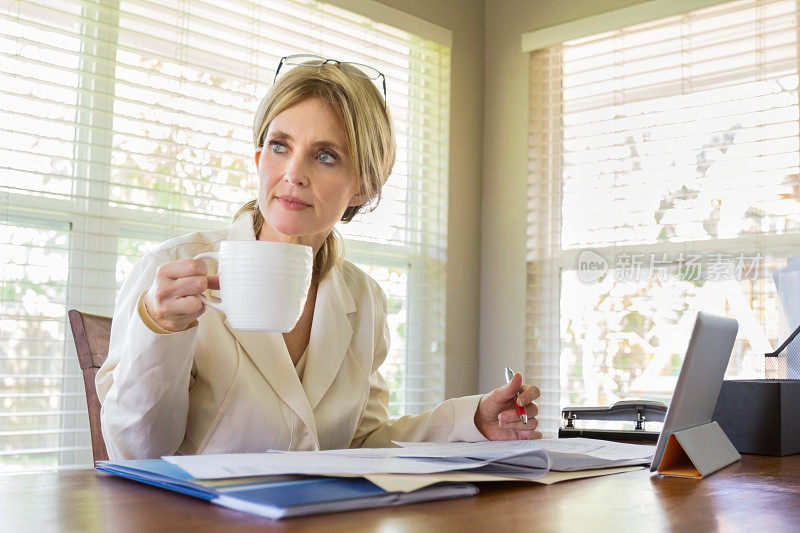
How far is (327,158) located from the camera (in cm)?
144

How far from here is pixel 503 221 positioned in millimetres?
3475

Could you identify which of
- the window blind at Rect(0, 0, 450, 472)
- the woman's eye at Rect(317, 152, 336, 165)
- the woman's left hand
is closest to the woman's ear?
the woman's eye at Rect(317, 152, 336, 165)

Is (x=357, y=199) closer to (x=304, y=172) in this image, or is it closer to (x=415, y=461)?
(x=304, y=172)

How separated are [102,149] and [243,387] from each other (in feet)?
4.36

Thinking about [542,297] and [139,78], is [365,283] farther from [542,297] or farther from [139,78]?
[542,297]

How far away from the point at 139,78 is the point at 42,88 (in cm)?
29

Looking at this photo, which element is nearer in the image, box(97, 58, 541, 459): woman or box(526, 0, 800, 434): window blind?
box(97, 58, 541, 459): woman

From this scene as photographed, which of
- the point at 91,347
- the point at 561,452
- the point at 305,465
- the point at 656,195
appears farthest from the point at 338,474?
the point at 656,195

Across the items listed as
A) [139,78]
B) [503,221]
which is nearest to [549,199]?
[503,221]

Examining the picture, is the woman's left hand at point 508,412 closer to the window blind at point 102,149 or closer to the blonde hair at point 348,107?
the blonde hair at point 348,107

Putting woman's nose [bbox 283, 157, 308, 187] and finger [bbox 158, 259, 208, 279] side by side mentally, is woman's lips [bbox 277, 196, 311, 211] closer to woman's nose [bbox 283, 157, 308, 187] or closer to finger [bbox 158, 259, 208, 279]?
woman's nose [bbox 283, 157, 308, 187]

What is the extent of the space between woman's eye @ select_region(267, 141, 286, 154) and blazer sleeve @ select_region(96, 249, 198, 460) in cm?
28

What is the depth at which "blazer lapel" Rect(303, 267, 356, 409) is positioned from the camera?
1448mm

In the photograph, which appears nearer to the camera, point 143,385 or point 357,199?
point 143,385
